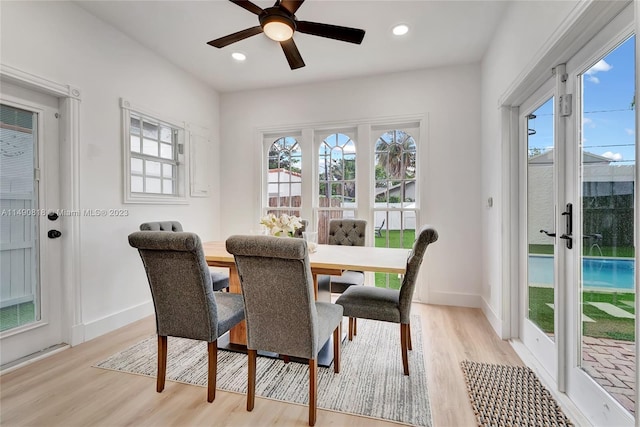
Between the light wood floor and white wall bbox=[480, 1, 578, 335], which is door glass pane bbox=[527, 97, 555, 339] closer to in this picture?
white wall bbox=[480, 1, 578, 335]

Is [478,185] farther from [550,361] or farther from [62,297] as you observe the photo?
[62,297]

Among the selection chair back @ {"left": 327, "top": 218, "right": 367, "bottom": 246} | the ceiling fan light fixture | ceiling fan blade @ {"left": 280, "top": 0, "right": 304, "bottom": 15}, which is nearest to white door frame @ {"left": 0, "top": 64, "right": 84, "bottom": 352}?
the ceiling fan light fixture

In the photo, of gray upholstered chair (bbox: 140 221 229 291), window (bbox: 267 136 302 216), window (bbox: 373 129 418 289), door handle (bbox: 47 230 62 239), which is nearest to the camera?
door handle (bbox: 47 230 62 239)

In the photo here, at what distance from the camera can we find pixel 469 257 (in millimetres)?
3455

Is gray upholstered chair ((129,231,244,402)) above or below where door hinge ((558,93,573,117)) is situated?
below

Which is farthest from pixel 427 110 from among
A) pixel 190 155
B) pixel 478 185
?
pixel 190 155

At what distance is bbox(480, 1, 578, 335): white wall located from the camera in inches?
72.4

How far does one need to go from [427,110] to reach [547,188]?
1835 mm

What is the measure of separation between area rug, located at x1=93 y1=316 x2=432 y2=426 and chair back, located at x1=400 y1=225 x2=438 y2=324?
0.43 meters

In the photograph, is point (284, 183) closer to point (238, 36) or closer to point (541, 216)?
point (238, 36)

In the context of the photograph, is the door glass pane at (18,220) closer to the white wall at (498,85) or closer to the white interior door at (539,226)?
the white wall at (498,85)

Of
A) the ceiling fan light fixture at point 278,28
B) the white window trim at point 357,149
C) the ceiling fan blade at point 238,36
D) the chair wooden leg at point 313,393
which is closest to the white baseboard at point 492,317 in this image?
the white window trim at point 357,149

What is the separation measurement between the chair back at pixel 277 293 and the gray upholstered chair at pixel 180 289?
0.24 meters

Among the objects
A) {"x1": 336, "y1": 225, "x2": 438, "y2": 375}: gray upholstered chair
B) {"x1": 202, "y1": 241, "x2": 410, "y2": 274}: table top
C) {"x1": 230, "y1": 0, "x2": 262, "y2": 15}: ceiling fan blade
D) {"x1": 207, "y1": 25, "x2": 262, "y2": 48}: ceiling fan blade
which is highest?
{"x1": 230, "y1": 0, "x2": 262, "y2": 15}: ceiling fan blade
